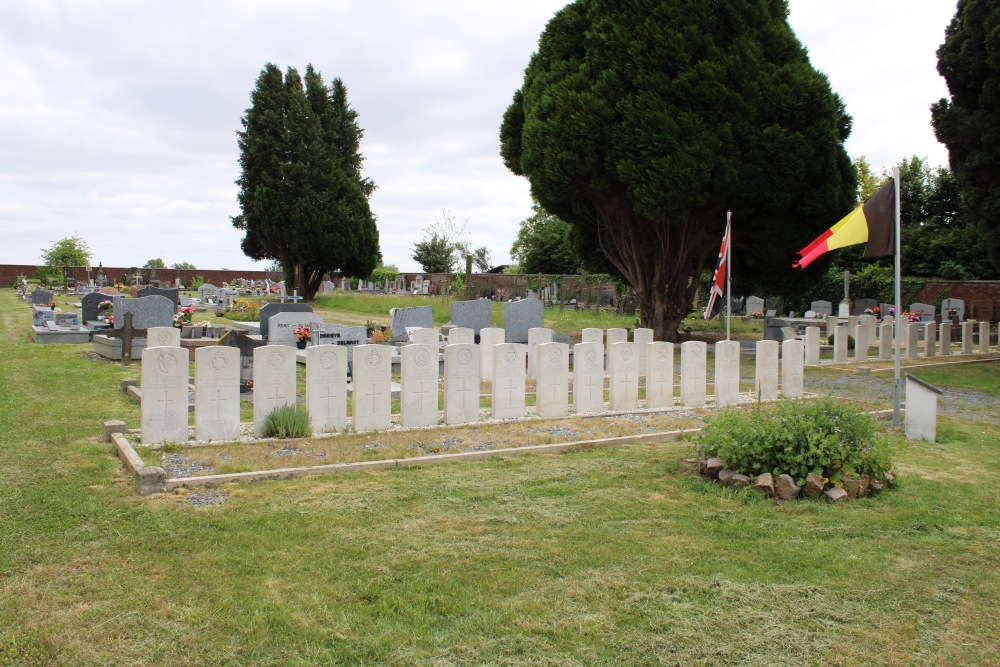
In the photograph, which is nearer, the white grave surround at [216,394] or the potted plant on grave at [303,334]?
the white grave surround at [216,394]

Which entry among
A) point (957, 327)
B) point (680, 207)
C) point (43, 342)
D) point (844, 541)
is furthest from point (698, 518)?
point (957, 327)

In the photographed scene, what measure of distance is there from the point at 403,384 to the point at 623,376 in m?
3.03

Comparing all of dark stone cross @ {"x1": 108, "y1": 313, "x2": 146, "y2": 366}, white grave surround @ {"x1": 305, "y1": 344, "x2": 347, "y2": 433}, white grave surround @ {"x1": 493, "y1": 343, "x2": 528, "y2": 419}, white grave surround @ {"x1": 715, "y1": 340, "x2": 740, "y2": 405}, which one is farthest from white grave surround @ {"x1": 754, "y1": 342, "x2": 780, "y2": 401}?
dark stone cross @ {"x1": 108, "y1": 313, "x2": 146, "y2": 366}

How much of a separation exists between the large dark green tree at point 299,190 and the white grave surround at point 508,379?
27325mm

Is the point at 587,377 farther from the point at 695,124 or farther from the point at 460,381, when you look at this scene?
the point at 695,124

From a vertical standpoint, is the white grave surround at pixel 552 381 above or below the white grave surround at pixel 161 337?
below

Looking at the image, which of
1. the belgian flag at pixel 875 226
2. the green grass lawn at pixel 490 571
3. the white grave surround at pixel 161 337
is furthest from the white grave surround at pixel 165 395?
the belgian flag at pixel 875 226

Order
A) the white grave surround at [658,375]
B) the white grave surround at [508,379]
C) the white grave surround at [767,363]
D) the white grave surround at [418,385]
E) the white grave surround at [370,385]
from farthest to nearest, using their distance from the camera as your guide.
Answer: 1. the white grave surround at [767,363]
2. the white grave surround at [658,375]
3. the white grave surround at [508,379]
4. the white grave surround at [418,385]
5. the white grave surround at [370,385]

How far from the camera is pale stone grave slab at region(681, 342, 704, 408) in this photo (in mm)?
10258

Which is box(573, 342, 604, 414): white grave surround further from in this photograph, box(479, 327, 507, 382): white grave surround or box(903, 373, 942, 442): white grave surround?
box(479, 327, 507, 382): white grave surround

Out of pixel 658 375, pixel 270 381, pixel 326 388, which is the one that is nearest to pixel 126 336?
pixel 270 381

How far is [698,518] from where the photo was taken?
17.4 ft

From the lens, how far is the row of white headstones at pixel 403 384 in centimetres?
713

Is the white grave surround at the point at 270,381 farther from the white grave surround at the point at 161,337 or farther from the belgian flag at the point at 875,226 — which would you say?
the belgian flag at the point at 875,226
